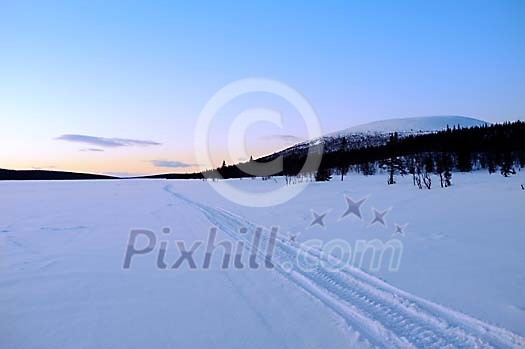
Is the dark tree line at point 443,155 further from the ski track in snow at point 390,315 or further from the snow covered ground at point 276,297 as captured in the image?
the ski track in snow at point 390,315

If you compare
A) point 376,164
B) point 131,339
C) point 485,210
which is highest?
point 376,164

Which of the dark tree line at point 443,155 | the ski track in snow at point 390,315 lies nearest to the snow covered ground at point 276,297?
the ski track in snow at point 390,315

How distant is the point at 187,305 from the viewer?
15.5 ft

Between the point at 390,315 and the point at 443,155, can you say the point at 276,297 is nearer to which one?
the point at 390,315

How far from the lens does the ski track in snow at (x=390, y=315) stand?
3562mm

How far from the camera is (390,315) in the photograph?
4188 millimetres

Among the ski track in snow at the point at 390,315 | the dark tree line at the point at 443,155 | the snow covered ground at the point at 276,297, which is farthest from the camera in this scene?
the dark tree line at the point at 443,155

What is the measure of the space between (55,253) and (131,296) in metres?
3.91

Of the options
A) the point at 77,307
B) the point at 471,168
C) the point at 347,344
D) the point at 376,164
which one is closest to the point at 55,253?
the point at 77,307

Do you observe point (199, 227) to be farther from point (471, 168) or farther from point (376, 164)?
point (376, 164)

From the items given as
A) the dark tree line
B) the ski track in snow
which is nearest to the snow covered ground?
the ski track in snow

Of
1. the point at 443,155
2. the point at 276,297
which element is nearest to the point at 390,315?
the point at 276,297

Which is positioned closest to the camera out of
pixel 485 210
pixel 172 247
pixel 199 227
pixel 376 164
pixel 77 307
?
pixel 77 307

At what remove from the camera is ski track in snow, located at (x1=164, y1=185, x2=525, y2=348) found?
3562 millimetres
